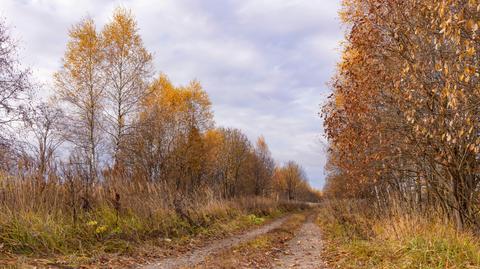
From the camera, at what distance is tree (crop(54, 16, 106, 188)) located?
19.6 meters

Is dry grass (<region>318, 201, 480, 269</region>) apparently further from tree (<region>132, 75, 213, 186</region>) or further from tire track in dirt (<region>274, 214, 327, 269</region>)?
tree (<region>132, 75, 213, 186</region>)

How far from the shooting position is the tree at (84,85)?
19.6m

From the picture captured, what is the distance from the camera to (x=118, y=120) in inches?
819

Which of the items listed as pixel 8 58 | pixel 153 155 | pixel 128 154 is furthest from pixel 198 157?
pixel 8 58

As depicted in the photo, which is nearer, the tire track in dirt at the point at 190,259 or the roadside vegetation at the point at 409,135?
the roadside vegetation at the point at 409,135

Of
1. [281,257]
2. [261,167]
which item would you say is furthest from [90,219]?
[261,167]

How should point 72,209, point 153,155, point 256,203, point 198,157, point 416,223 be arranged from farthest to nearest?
point 198,157, point 256,203, point 153,155, point 72,209, point 416,223

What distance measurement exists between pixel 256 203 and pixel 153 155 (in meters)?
8.11

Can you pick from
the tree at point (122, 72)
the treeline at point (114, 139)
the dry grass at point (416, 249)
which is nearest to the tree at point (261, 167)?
the treeline at point (114, 139)

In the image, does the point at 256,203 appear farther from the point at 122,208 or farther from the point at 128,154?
the point at 122,208

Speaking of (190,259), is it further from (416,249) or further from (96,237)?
(416,249)

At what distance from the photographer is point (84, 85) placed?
19844 mm

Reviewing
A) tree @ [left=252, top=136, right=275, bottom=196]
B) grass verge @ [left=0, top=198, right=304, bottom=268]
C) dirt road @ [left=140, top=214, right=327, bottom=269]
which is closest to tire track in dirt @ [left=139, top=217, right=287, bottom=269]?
dirt road @ [left=140, top=214, right=327, bottom=269]

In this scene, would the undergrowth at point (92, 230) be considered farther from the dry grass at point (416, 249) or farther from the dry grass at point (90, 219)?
the dry grass at point (416, 249)
